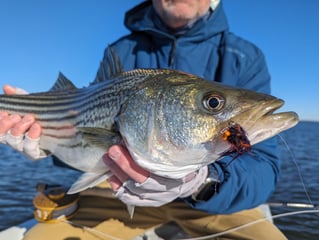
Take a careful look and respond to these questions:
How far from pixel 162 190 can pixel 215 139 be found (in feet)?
2.44

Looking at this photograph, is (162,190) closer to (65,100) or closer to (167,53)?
(65,100)

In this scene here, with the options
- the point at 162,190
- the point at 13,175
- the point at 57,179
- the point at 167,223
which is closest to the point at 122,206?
the point at 167,223

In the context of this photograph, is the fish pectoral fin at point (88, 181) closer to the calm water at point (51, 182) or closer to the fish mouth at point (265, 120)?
the fish mouth at point (265, 120)

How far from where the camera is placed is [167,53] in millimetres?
4590

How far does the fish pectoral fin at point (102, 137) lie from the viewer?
2551 millimetres

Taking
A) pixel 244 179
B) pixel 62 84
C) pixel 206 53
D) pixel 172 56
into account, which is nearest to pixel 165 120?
pixel 244 179

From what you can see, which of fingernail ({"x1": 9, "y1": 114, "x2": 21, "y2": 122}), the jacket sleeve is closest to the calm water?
the jacket sleeve

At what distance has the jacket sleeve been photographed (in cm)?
307

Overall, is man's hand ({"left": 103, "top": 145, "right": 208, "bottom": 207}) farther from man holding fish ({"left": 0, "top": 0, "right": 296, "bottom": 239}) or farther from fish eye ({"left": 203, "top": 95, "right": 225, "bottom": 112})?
fish eye ({"left": 203, "top": 95, "right": 225, "bottom": 112})

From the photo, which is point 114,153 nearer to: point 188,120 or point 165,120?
point 165,120

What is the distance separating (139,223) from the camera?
435cm

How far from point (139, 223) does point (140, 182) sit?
2.01 meters

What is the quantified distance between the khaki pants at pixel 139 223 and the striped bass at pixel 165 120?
1434mm

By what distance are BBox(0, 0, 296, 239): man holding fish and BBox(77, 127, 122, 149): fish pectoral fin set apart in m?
0.09
